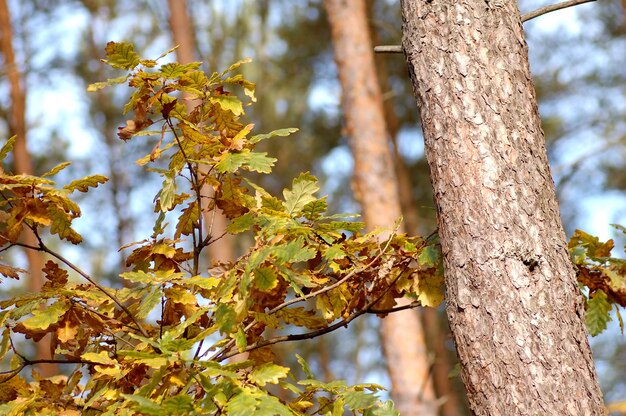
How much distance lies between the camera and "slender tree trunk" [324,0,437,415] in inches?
228

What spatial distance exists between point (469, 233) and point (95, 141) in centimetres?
1337

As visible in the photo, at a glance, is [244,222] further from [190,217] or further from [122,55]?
[122,55]

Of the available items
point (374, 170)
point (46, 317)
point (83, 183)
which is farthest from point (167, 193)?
point (374, 170)

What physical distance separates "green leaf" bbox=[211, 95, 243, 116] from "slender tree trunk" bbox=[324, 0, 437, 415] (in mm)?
3951

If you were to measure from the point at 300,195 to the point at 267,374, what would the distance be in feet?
1.72

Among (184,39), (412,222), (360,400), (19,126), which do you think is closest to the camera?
(360,400)

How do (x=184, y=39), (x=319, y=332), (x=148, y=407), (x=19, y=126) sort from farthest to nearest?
(x=19, y=126) → (x=184, y=39) → (x=319, y=332) → (x=148, y=407)

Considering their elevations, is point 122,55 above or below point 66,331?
above

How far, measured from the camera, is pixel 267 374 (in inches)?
66.1

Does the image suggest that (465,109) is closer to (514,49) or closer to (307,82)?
(514,49)

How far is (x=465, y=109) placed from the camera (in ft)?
6.46

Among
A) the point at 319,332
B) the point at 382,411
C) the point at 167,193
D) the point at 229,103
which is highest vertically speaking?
the point at 229,103

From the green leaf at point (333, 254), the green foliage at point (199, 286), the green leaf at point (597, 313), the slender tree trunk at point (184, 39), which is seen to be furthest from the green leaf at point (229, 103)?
the slender tree trunk at point (184, 39)

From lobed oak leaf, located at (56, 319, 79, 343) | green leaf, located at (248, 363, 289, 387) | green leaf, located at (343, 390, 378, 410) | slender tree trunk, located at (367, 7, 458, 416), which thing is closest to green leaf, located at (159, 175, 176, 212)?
lobed oak leaf, located at (56, 319, 79, 343)
